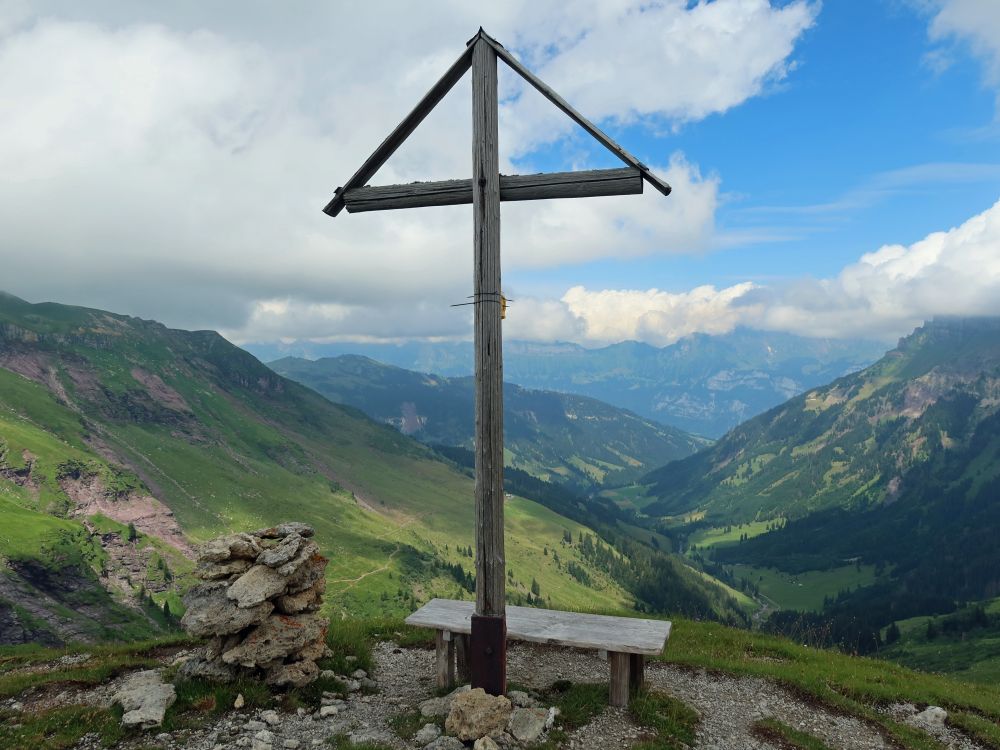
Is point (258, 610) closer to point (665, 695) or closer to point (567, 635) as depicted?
point (567, 635)

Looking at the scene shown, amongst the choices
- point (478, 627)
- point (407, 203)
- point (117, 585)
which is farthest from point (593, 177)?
point (117, 585)

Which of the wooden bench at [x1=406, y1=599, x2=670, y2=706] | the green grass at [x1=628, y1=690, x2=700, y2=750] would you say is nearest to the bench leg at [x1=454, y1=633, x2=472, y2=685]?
the wooden bench at [x1=406, y1=599, x2=670, y2=706]

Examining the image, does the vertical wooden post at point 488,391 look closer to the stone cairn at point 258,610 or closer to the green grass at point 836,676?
the stone cairn at point 258,610

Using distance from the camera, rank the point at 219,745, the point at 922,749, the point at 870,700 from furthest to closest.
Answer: the point at 870,700 → the point at 922,749 → the point at 219,745

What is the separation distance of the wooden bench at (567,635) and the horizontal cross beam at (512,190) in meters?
8.78

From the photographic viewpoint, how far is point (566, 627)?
13.0m

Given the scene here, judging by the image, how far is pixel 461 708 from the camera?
10.3m

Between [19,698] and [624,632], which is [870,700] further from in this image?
[19,698]

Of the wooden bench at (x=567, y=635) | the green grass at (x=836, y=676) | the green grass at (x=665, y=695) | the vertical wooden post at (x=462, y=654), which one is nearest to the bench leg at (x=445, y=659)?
the wooden bench at (x=567, y=635)

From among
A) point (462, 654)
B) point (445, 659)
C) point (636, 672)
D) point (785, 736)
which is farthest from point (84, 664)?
point (785, 736)

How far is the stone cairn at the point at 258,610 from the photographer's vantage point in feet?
39.9

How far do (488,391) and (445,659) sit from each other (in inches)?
267

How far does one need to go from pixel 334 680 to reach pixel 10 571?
183711mm

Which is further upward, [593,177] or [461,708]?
[593,177]
